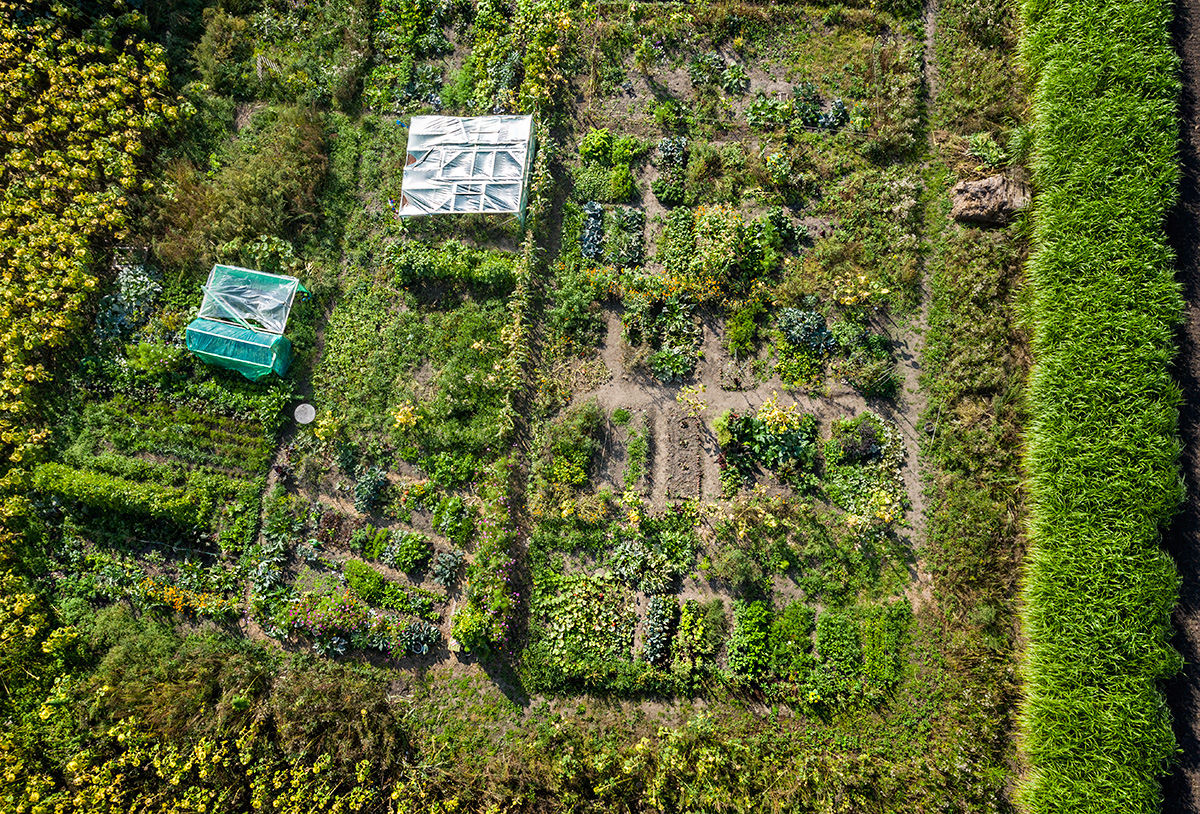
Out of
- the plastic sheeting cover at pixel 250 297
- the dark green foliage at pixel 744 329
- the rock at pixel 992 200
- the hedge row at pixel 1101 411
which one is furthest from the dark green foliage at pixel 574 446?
the rock at pixel 992 200

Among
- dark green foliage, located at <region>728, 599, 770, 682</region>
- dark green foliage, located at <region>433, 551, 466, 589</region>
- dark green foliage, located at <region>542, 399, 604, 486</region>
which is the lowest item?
dark green foliage, located at <region>728, 599, 770, 682</region>

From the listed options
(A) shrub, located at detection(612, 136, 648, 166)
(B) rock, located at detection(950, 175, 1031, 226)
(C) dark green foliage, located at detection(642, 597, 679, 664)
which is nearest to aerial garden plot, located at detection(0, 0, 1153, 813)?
(C) dark green foliage, located at detection(642, 597, 679, 664)

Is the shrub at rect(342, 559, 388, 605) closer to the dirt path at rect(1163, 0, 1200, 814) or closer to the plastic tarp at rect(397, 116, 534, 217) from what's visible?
the plastic tarp at rect(397, 116, 534, 217)

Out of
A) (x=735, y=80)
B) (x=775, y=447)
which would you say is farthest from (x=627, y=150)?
(x=775, y=447)

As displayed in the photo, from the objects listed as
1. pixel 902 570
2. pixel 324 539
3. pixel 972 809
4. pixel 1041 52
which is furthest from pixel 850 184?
pixel 324 539

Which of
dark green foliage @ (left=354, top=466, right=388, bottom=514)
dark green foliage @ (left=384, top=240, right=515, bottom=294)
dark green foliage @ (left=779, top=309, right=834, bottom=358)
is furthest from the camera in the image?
dark green foliage @ (left=384, top=240, right=515, bottom=294)

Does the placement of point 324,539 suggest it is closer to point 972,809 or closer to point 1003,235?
point 972,809

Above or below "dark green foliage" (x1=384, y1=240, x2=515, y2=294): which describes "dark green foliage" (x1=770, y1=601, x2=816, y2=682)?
below
